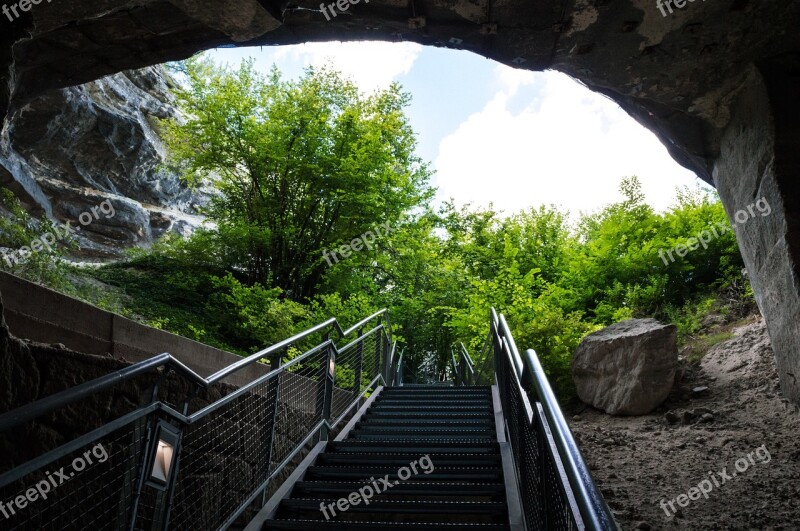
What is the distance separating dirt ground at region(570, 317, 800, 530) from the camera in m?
3.32

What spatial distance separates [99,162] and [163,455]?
17460mm

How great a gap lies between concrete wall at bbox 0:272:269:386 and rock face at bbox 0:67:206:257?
36.2 ft

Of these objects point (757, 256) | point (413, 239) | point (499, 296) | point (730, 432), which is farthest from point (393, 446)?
point (413, 239)

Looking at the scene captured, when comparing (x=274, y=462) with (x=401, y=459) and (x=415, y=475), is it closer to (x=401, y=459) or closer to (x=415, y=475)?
(x=401, y=459)

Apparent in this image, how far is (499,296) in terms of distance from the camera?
1107 cm

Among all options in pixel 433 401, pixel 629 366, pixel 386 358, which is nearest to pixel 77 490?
pixel 433 401

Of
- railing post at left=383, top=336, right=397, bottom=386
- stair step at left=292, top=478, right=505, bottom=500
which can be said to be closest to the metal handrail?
stair step at left=292, top=478, right=505, bottom=500

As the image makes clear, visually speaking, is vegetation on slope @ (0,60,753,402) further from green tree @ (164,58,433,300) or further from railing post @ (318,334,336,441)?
railing post @ (318,334,336,441)

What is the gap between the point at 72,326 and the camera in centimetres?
320

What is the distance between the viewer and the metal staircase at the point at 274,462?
1.73 m

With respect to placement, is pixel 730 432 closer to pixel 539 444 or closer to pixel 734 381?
pixel 734 381

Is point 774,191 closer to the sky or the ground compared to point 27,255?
closer to the ground

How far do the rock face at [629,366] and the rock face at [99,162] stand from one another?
1321cm

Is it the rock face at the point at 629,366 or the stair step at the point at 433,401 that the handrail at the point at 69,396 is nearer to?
the stair step at the point at 433,401
